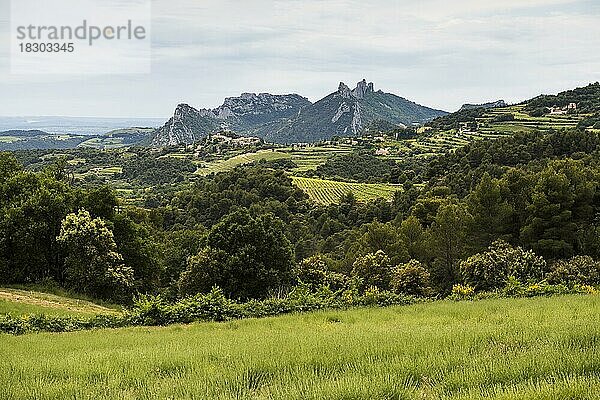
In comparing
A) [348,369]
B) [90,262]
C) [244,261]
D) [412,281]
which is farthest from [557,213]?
[348,369]

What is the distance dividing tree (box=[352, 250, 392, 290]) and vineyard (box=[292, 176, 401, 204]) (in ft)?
174

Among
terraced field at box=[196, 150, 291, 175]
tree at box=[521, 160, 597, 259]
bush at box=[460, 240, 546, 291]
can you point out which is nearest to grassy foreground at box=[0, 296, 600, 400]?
bush at box=[460, 240, 546, 291]

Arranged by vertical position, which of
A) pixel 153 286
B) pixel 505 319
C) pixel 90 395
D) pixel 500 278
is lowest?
pixel 153 286

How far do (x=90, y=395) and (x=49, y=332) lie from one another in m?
12.6

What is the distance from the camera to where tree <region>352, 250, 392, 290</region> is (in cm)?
3281

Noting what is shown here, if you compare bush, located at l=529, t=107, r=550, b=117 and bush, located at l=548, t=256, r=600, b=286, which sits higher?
bush, located at l=529, t=107, r=550, b=117

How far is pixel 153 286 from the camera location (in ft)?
129

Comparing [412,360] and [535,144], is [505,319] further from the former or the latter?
[535,144]

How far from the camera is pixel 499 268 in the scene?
28.6 metres

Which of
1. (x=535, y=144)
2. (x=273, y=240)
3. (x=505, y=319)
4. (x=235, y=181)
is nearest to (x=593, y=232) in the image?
(x=273, y=240)

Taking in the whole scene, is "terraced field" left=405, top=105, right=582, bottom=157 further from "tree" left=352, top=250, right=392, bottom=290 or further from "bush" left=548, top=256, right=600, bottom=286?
"tree" left=352, top=250, right=392, bottom=290

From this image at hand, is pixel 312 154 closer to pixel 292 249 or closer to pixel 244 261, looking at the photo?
pixel 292 249

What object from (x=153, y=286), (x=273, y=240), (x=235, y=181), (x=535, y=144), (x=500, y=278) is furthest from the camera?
(x=235, y=181)

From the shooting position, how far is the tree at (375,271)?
32812 mm
